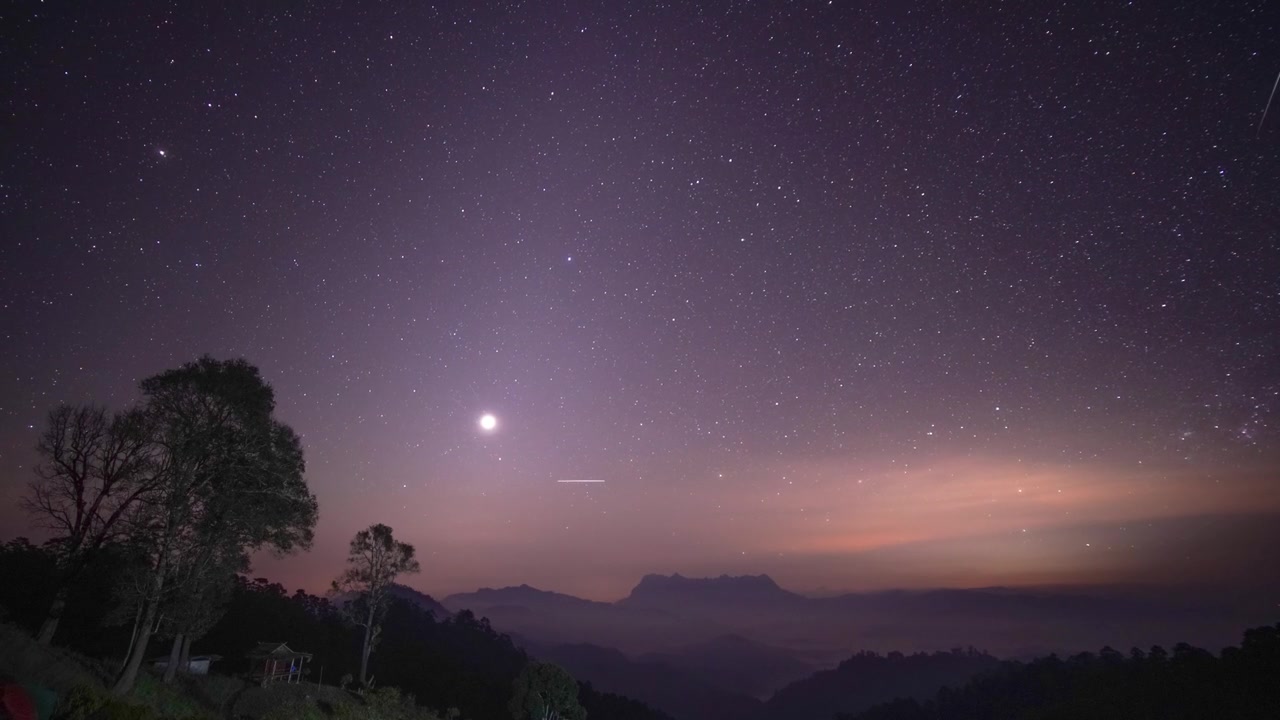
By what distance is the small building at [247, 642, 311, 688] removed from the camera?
82.4 feet

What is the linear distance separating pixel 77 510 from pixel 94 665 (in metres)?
4.96

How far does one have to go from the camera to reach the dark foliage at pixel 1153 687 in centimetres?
5472

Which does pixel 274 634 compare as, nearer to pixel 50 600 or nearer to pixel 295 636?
pixel 295 636

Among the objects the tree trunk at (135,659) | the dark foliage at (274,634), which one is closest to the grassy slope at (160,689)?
the tree trunk at (135,659)

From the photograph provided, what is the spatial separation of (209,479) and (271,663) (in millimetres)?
13900

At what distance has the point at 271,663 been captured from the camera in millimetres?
25656

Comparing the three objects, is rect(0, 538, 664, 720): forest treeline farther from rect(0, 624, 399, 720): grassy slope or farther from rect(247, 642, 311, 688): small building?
rect(247, 642, 311, 688): small building

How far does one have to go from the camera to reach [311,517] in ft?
67.5

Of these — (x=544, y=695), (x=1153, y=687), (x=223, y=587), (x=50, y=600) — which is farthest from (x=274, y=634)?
(x=1153, y=687)

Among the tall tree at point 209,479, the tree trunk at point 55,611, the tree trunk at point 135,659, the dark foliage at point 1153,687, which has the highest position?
the tall tree at point 209,479

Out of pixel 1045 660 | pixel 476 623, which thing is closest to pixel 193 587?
pixel 476 623

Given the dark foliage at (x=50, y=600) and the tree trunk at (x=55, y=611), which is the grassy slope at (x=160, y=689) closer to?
the tree trunk at (x=55, y=611)

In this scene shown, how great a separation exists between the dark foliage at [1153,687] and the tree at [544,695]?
64.2 metres

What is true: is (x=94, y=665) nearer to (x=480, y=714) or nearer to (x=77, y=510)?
(x=77, y=510)
